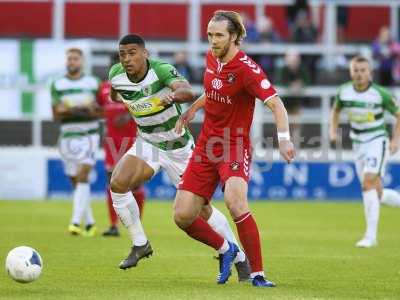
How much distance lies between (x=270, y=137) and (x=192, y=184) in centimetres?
1426

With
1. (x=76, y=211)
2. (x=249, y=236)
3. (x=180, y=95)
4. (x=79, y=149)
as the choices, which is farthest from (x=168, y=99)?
(x=79, y=149)

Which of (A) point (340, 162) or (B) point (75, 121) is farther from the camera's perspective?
(A) point (340, 162)

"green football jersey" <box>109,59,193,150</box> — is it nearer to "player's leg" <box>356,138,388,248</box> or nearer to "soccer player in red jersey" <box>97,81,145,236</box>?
"player's leg" <box>356,138,388,248</box>

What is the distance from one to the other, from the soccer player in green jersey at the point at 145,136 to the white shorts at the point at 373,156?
415 centimetres

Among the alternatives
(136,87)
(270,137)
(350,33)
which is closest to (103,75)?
(270,137)

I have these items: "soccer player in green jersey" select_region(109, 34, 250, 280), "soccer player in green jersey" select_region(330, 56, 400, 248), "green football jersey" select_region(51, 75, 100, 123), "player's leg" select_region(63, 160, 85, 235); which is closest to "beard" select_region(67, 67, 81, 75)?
"green football jersey" select_region(51, 75, 100, 123)

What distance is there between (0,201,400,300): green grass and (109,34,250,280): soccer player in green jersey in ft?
1.73

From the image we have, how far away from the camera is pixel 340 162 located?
24328 millimetres

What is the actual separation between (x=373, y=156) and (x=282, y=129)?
5806 millimetres

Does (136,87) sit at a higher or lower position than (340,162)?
higher

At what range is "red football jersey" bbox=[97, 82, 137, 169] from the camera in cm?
1639

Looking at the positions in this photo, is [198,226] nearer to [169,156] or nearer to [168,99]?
[168,99]

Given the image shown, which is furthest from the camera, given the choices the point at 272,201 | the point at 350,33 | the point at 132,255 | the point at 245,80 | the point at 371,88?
the point at 350,33

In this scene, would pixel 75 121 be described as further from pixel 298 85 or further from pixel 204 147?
pixel 298 85
